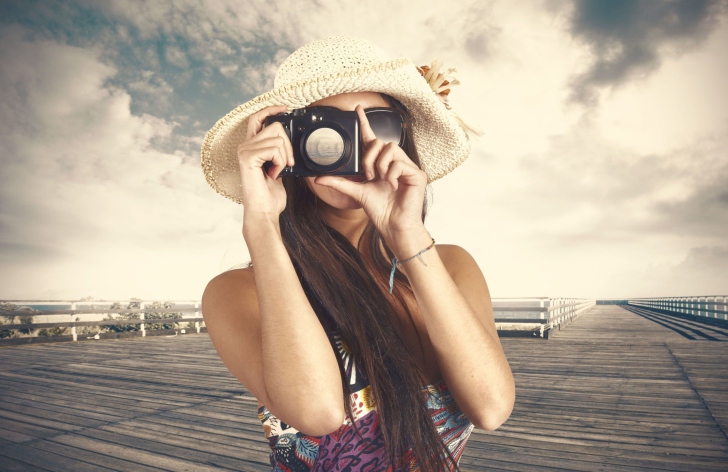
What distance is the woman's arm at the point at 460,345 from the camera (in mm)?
823

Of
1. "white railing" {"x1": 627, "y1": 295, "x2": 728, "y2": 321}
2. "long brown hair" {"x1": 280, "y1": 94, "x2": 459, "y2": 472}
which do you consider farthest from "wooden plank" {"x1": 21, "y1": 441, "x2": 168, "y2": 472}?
"white railing" {"x1": 627, "y1": 295, "x2": 728, "y2": 321}

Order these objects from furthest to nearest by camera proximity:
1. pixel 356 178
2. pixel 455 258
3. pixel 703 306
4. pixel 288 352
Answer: pixel 703 306, pixel 455 258, pixel 356 178, pixel 288 352

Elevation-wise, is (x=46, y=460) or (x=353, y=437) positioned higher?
(x=353, y=437)

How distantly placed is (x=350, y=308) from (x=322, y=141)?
35 cm

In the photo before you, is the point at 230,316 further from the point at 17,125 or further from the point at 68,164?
the point at 68,164

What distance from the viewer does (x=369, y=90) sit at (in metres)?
1.01

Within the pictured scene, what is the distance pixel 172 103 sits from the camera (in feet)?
68.6

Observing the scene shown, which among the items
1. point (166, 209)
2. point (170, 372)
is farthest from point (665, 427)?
point (166, 209)

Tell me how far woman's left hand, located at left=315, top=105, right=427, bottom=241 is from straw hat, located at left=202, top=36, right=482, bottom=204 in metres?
0.09

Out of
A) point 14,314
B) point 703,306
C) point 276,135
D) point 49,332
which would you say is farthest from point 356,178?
point 703,306

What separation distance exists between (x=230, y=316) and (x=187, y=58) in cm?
2162

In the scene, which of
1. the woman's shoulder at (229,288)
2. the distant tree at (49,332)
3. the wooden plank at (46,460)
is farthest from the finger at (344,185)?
Answer: the distant tree at (49,332)

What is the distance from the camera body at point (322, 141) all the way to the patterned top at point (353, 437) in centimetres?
36

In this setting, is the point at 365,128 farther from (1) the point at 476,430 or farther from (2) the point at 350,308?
(1) the point at 476,430
